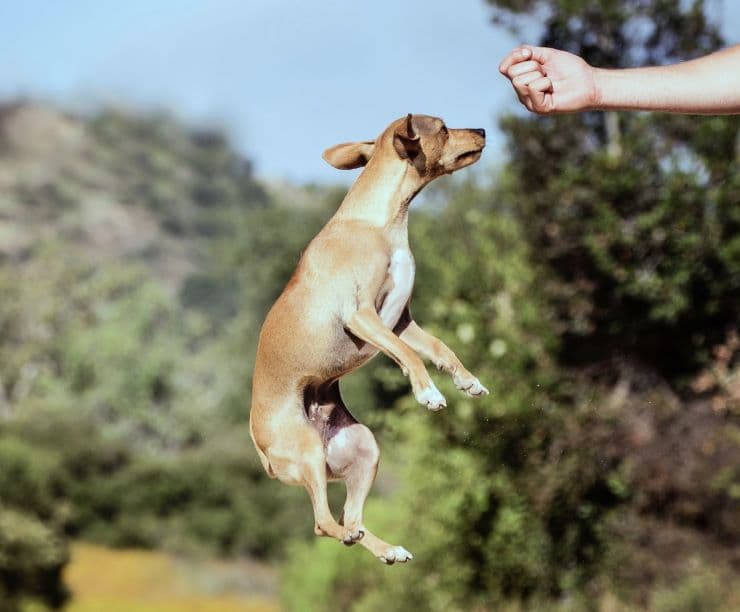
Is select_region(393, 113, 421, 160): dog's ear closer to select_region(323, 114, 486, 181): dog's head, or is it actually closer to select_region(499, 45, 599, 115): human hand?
select_region(323, 114, 486, 181): dog's head

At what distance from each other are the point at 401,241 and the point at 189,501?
2538 centimetres

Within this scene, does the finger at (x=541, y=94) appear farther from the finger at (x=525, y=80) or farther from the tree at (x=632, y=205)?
the tree at (x=632, y=205)

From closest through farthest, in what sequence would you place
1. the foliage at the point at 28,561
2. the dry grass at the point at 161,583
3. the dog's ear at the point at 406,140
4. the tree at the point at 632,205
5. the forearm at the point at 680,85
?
1. the forearm at the point at 680,85
2. the dog's ear at the point at 406,140
3. the tree at the point at 632,205
4. the foliage at the point at 28,561
5. the dry grass at the point at 161,583

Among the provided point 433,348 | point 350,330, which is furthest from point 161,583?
point 350,330

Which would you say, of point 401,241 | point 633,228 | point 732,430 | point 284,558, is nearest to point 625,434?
point 732,430

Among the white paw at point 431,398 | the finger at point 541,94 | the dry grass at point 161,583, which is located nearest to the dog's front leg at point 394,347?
the white paw at point 431,398

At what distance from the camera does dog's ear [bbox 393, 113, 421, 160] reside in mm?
1744

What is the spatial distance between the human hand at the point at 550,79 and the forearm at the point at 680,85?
17mm

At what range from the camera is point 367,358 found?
1626 millimetres

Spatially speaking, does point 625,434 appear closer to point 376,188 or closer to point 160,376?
point 376,188

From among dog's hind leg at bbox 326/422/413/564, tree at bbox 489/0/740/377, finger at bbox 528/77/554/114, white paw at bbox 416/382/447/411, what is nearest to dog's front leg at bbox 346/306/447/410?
white paw at bbox 416/382/447/411

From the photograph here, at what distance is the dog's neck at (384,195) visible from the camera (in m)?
1.75

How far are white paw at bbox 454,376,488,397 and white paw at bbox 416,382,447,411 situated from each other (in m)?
0.04

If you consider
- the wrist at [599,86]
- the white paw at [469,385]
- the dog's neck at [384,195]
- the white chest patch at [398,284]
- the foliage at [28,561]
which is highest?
the foliage at [28,561]
